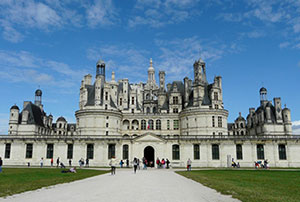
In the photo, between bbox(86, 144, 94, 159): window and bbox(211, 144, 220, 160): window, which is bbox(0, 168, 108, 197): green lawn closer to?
bbox(86, 144, 94, 159): window

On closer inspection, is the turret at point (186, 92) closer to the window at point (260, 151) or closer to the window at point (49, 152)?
the window at point (260, 151)

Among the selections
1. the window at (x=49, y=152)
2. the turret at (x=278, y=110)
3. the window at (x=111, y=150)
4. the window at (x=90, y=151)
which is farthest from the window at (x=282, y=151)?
the window at (x=49, y=152)

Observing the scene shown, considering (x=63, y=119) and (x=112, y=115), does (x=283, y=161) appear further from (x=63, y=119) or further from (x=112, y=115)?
(x=63, y=119)

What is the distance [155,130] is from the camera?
62.1 meters

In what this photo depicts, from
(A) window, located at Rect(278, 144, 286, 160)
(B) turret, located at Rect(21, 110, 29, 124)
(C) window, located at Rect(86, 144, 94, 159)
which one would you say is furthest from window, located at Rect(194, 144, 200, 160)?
(B) turret, located at Rect(21, 110, 29, 124)

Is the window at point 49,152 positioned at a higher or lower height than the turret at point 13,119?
lower

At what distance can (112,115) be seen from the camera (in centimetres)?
5781

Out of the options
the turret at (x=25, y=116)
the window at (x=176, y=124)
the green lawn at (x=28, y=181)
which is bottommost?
the green lawn at (x=28, y=181)

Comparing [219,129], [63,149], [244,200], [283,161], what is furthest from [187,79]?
[244,200]

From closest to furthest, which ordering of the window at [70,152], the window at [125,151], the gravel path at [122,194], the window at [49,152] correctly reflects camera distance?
the gravel path at [122,194], the window at [125,151], the window at [70,152], the window at [49,152]

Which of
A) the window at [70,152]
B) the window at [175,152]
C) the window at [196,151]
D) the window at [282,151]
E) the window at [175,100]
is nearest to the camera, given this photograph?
the window at [282,151]

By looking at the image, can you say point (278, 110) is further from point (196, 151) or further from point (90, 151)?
point (90, 151)

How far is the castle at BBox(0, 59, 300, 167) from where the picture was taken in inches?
1909

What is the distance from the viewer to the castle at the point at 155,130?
159 ft
